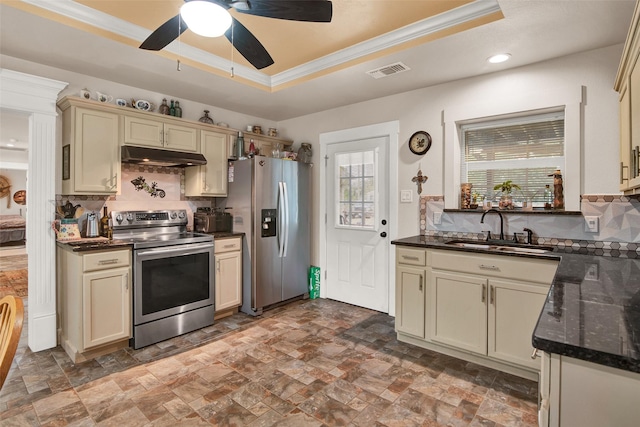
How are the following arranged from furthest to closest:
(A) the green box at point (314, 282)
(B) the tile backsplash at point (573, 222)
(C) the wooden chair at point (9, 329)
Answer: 1. (A) the green box at point (314, 282)
2. (B) the tile backsplash at point (573, 222)
3. (C) the wooden chair at point (9, 329)

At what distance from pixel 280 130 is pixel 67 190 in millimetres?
2706

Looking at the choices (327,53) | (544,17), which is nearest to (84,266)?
(327,53)

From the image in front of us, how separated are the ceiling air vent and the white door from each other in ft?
2.68

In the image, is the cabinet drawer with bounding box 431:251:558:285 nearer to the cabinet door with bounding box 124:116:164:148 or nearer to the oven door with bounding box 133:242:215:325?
the oven door with bounding box 133:242:215:325

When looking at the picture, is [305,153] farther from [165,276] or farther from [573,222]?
[573,222]

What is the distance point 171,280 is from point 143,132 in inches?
56.7

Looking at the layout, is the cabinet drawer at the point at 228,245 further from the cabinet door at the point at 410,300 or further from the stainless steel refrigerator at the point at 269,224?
the cabinet door at the point at 410,300

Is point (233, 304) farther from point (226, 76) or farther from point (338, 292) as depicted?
point (226, 76)

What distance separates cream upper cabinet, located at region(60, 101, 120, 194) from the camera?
2820mm

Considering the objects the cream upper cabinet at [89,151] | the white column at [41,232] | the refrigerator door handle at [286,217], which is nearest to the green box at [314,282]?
the refrigerator door handle at [286,217]

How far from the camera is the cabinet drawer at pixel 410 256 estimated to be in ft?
9.14

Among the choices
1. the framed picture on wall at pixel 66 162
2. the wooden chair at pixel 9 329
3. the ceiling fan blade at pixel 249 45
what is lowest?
the wooden chair at pixel 9 329

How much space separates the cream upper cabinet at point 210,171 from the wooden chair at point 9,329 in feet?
8.19

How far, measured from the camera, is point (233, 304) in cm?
365
